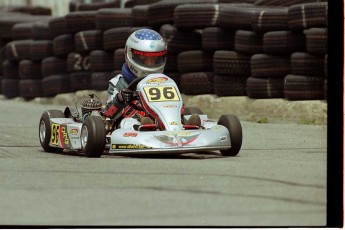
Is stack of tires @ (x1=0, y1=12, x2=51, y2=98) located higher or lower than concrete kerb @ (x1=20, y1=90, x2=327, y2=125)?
lower

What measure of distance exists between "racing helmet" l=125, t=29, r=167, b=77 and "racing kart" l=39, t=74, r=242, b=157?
34cm

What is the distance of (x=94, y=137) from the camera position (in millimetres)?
8703

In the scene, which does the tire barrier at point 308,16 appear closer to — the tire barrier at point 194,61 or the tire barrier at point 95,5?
the tire barrier at point 194,61

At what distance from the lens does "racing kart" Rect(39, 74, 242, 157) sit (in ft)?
28.0

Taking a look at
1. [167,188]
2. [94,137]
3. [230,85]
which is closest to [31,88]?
[230,85]

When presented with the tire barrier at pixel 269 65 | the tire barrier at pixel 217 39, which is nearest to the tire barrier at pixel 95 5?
the tire barrier at pixel 217 39

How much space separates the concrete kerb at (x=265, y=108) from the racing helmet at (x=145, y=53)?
7.53 feet

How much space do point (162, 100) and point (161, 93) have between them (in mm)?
76

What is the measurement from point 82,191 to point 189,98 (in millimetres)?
7813

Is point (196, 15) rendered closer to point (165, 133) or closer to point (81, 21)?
point (81, 21)

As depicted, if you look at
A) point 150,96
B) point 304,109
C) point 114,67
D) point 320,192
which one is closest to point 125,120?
point 150,96

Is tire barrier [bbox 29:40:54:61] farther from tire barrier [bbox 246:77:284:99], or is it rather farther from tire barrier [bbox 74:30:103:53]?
tire barrier [bbox 246:77:284:99]

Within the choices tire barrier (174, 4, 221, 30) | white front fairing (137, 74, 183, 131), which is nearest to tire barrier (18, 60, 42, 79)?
tire barrier (174, 4, 221, 30)

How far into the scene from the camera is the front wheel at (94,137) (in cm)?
872
